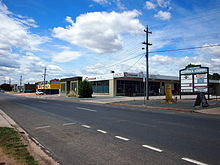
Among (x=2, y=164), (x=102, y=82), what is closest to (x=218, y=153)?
(x=2, y=164)

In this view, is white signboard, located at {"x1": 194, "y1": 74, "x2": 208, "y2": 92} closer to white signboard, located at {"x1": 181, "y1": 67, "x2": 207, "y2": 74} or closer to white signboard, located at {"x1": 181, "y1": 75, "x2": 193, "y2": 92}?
white signboard, located at {"x1": 181, "y1": 67, "x2": 207, "y2": 74}

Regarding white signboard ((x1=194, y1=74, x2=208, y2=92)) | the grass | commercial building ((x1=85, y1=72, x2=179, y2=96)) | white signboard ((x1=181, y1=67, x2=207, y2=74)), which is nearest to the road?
the grass

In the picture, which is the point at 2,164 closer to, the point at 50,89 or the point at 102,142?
the point at 102,142

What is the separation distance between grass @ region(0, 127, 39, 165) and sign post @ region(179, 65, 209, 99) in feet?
69.8

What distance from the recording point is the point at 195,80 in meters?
23.2

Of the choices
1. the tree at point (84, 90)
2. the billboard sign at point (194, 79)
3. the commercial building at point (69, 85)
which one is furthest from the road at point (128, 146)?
the commercial building at point (69, 85)

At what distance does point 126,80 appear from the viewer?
133ft

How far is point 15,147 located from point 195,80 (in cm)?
2258

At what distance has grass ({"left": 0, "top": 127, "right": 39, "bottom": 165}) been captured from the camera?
4216 mm

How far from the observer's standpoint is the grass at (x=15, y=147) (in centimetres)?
422

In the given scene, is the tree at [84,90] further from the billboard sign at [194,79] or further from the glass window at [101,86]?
the billboard sign at [194,79]

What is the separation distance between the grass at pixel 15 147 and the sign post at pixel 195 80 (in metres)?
21.3

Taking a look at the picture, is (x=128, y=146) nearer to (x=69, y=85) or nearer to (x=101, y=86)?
(x=101, y=86)

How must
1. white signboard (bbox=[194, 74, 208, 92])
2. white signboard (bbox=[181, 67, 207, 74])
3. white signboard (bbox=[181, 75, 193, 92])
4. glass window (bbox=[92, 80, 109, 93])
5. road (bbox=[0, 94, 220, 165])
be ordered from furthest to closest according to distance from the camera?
glass window (bbox=[92, 80, 109, 93])
white signboard (bbox=[181, 75, 193, 92])
white signboard (bbox=[181, 67, 207, 74])
white signboard (bbox=[194, 74, 208, 92])
road (bbox=[0, 94, 220, 165])
